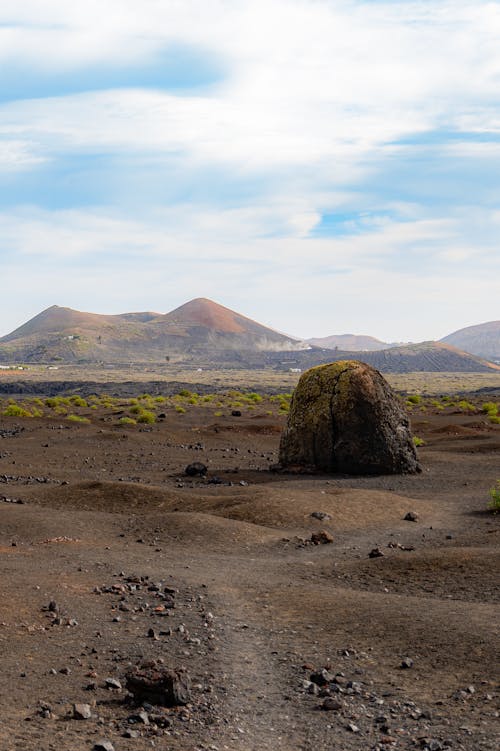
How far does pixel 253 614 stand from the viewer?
10438mm

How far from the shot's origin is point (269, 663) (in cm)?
868

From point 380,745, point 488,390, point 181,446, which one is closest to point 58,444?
point 181,446

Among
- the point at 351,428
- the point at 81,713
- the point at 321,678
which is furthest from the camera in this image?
the point at 351,428

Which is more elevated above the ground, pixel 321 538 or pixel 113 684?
pixel 113 684

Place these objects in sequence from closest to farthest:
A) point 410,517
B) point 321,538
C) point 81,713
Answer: point 81,713 → point 321,538 → point 410,517

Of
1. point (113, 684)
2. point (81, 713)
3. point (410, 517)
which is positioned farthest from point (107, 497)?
point (81, 713)

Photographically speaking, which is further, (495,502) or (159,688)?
(495,502)

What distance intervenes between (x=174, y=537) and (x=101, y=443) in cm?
1635

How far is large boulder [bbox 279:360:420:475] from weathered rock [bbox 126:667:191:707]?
53.7 feet

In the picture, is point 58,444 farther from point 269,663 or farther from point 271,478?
point 269,663

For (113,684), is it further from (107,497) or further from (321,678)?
(107,497)

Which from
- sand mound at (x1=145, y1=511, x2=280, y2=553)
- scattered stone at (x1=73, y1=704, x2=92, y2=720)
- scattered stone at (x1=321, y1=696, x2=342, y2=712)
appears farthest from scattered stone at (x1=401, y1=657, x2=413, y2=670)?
sand mound at (x1=145, y1=511, x2=280, y2=553)

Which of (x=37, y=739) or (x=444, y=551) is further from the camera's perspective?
(x=444, y=551)

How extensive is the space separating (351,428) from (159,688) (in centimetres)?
1653
